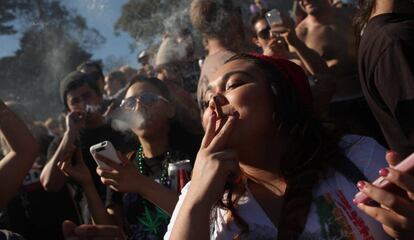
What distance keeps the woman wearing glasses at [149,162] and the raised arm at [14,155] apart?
0.50m

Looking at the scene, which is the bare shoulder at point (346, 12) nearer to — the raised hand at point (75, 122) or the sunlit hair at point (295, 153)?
the raised hand at point (75, 122)

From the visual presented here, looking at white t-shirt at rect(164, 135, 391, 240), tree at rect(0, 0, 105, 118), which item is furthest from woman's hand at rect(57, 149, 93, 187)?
tree at rect(0, 0, 105, 118)

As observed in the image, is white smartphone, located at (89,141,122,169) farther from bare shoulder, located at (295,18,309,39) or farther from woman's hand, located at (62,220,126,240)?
bare shoulder, located at (295,18,309,39)

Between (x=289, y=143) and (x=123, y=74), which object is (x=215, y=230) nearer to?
(x=289, y=143)

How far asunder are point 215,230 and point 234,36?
218cm

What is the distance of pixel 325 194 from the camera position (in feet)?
5.48

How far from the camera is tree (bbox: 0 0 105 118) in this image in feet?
16.7

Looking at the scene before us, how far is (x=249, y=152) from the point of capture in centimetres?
191

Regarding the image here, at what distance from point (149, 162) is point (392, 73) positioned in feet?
5.22

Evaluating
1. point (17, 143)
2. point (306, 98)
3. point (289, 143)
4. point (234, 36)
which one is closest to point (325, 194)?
point (289, 143)

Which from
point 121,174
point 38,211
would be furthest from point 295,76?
point 38,211

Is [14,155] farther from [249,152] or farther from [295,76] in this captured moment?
[295,76]

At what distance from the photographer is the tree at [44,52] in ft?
16.7

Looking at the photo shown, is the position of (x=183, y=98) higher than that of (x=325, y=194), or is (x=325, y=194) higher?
(x=325, y=194)
